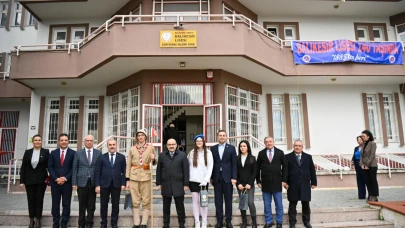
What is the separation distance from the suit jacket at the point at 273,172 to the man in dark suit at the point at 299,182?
159mm

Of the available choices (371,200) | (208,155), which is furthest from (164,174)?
(371,200)

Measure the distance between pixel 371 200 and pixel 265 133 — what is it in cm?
531

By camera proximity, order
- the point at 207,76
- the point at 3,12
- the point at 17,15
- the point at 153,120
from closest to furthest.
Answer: the point at 153,120, the point at 207,76, the point at 17,15, the point at 3,12

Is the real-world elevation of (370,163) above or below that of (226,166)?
below

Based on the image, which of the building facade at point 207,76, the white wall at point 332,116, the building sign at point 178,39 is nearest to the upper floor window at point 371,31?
the building facade at point 207,76

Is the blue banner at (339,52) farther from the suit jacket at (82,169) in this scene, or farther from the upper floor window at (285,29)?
the suit jacket at (82,169)

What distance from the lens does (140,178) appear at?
18.5 ft

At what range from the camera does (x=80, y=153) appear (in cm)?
579

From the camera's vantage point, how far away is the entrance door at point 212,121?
393 inches

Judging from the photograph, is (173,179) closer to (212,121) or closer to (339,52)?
(212,121)

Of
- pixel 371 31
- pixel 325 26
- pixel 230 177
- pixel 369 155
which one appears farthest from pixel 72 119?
pixel 371 31

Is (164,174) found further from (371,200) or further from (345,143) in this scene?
(345,143)

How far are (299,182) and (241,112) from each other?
5658mm

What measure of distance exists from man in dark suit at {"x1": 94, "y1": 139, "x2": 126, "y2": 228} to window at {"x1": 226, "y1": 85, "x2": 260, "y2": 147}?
17.2ft
